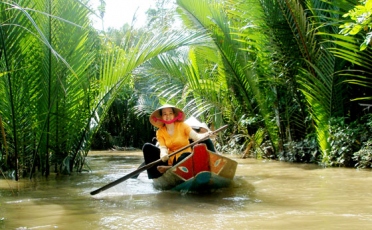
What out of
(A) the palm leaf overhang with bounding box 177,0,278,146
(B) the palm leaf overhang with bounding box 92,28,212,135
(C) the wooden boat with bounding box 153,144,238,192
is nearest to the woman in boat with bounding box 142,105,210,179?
(C) the wooden boat with bounding box 153,144,238,192

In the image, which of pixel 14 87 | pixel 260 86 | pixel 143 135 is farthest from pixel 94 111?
pixel 143 135

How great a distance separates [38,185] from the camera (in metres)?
5.75

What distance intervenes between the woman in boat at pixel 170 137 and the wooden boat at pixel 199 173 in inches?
12.7

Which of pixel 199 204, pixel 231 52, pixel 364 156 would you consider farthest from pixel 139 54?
pixel 364 156

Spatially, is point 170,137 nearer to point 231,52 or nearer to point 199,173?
point 199,173

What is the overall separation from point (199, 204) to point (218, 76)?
18.7 ft

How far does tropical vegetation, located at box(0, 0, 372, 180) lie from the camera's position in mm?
5691

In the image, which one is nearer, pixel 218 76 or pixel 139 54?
pixel 139 54

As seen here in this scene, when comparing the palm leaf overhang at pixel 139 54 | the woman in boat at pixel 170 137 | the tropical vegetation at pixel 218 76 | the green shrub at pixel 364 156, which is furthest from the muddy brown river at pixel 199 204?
the palm leaf overhang at pixel 139 54

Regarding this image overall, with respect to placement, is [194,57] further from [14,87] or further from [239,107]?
[14,87]

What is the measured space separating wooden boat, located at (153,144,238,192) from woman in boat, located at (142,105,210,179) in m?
0.32

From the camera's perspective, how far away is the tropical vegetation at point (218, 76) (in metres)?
5.69

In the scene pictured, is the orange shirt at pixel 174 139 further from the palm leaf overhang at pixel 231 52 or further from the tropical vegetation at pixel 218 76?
the palm leaf overhang at pixel 231 52

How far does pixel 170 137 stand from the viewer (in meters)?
5.54
